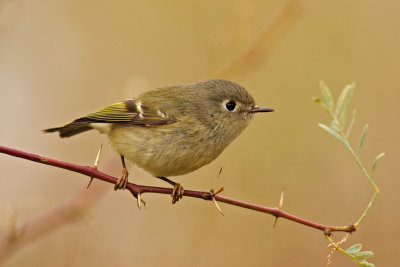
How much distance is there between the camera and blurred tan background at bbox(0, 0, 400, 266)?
3.43 m

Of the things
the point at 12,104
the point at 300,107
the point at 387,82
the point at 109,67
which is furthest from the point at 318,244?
the point at 12,104

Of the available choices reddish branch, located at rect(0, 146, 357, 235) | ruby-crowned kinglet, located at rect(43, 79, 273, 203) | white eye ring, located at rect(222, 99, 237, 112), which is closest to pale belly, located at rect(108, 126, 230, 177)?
ruby-crowned kinglet, located at rect(43, 79, 273, 203)

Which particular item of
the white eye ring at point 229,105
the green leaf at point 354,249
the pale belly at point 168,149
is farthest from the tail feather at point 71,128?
the green leaf at point 354,249

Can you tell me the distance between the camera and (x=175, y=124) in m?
3.00

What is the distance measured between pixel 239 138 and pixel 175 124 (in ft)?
4.57

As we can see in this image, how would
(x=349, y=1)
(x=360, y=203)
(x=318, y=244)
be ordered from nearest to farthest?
1. (x=318, y=244)
2. (x=360, y=203)
3. (x=349, y=1)

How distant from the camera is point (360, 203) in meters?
3.88

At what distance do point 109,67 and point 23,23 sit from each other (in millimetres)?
1014

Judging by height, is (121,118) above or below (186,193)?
above

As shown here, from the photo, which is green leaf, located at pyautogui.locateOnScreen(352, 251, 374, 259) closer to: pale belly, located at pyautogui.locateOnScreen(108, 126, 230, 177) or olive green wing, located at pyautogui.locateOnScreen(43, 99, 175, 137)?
pale belly, located at pyautogui.locateOnScreen(108, 126, 230, 177)

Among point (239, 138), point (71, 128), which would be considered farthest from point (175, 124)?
point (239, 138)

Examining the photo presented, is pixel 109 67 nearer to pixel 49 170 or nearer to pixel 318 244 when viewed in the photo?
pixel 49 170

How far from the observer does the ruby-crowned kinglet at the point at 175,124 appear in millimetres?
2879

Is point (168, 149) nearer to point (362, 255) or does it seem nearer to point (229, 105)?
point (229, 105)
